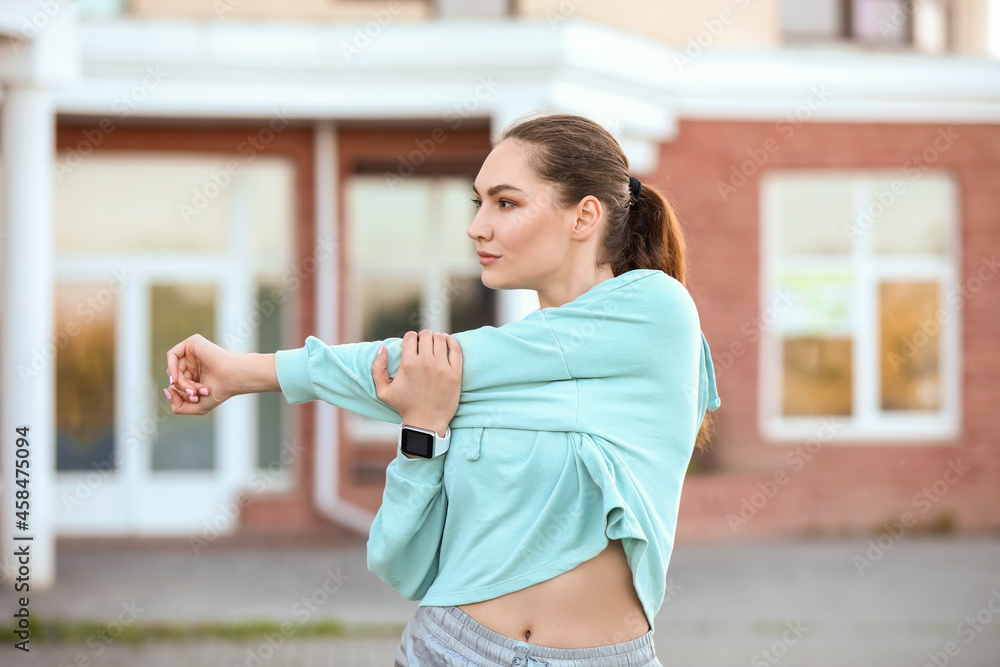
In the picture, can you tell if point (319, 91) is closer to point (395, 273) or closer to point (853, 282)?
point (395, 273)

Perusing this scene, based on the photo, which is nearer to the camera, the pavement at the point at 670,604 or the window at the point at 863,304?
the pavement at the point at 670,604

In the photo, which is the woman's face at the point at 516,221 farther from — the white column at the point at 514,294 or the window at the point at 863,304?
the window at the point at 863,304

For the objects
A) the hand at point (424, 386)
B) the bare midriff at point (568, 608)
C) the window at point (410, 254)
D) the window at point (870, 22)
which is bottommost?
the bare midriff at point (568, 608)

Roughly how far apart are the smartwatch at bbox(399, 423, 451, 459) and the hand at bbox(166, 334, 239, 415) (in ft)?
0.97

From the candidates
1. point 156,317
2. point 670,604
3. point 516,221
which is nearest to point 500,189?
point 516,221

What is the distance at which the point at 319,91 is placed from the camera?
878 centimetres

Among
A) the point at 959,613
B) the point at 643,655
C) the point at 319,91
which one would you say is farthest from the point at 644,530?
the point at 319,91

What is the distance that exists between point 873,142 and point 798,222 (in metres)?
1.04

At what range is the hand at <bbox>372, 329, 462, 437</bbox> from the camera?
5.64ft

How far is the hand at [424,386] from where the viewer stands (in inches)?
67.7

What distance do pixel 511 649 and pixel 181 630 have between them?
5110mm

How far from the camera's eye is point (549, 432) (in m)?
1.72

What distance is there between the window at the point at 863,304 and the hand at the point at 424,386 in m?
9.01

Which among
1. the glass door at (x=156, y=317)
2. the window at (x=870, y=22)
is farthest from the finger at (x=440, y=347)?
the window at (x=870, y=22)
